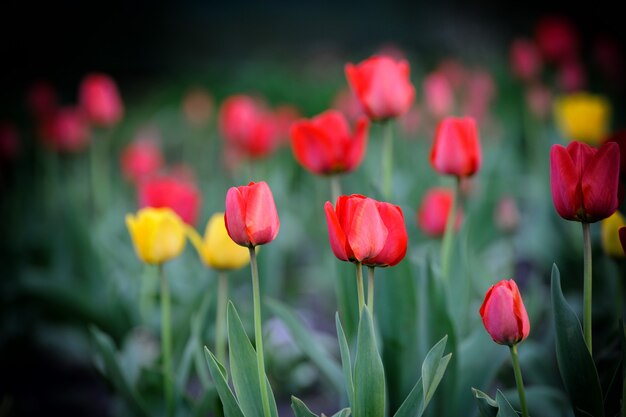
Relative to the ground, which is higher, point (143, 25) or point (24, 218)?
point (143, 25)

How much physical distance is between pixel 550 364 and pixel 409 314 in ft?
1.36

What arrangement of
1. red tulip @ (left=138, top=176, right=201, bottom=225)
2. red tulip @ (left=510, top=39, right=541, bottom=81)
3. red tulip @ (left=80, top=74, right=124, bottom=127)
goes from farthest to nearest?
1. red tulip @ (left=510, top=39, right=541, bottom=81)
2. red tulip @ (left=80, top=74, right=124, bottom=127)
3. red tulip @ (left=138, top=176, right=201, bottom=225)

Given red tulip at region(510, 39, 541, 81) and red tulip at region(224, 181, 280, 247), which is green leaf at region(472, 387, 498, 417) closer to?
red tulip at region(224, 181, 280, 247)

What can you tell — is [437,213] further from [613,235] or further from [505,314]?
[505,314]

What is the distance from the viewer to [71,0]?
5.86 meters

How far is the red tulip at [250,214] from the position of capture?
89 cm

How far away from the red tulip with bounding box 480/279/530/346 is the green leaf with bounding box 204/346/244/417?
39 centimetres

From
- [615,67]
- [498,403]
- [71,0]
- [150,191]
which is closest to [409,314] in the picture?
[498,403]

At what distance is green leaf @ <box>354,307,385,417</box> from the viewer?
89 centimetres

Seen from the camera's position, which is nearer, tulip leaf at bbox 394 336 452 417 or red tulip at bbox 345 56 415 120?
tulip leaf at bbox 394 336 452 417

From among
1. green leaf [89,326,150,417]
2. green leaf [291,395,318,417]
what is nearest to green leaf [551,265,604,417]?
green leaf [291,395,318,417]

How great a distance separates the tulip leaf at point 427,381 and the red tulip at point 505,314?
0.24 ft

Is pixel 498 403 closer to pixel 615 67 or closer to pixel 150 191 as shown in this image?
pixel 150 191

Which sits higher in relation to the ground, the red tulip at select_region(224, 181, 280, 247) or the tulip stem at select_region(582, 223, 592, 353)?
the red tulip at select_region(224, 181, 280, 247)
